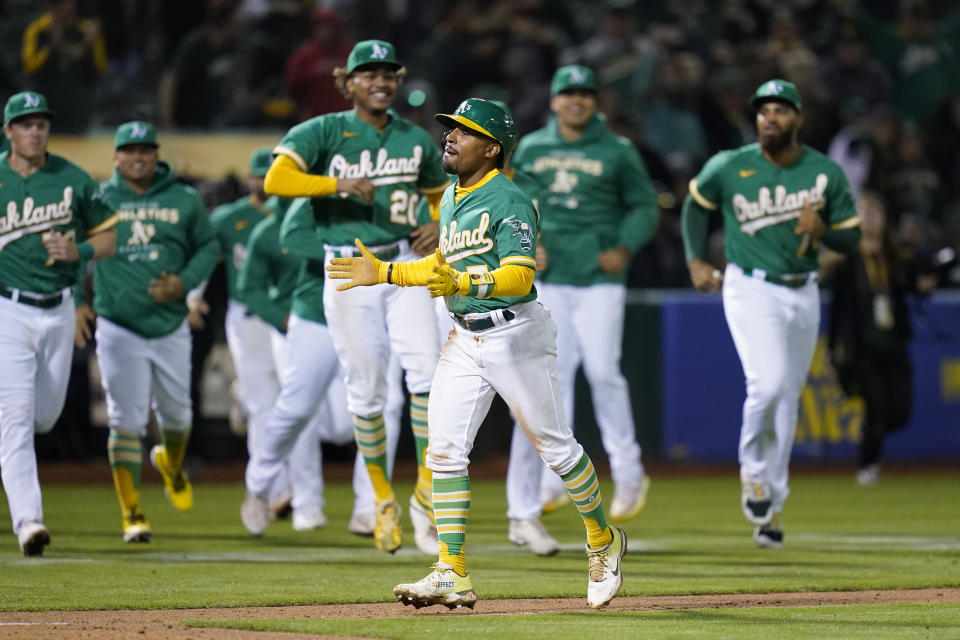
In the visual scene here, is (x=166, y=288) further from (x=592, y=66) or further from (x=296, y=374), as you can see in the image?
(x=592, y=66)

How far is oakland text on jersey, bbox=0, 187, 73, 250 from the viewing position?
8633 millimetres

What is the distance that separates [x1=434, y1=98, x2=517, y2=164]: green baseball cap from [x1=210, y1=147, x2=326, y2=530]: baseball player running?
405 cm

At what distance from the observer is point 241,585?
7438 millimetres

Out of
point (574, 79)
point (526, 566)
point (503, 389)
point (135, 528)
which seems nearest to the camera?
point (503, 389)

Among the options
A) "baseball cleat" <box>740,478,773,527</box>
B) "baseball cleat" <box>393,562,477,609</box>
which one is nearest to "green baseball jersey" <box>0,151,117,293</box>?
"baseball cleat" <box>393,562,477,609</box>

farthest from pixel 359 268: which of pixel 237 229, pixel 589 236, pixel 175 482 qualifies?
pixel 237 229

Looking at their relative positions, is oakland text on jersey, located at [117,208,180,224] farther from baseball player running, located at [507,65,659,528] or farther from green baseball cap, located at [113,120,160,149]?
baseball player running, located at [507,65,659,528]

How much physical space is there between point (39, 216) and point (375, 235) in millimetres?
1944

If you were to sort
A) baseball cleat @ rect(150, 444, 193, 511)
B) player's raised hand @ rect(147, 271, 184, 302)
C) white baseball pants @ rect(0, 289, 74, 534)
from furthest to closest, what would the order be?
baseball cleat @ rect(150, 444, 193, 511) < player's raised hand @ rect(147, 271, 184, 302) < white baseball pants @ rect(0, 289, 74, 534)

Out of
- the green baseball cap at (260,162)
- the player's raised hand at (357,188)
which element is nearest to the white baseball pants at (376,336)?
the player's raised hand at (357,188)

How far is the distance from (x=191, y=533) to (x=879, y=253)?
7391 mm

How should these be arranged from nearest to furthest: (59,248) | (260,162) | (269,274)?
(59,248) → (269,274) → (260,162)

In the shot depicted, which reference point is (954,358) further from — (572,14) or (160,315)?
(160,315)

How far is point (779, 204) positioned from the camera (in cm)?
918
